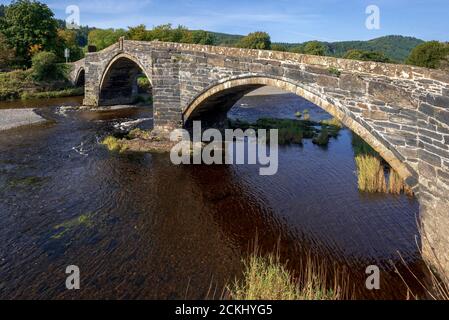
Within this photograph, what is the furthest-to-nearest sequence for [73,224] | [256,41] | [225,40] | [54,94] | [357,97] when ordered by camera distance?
1. [225,40]
2. [256,41]
3. [54,94]
4. [357,97]
5. [73,224]

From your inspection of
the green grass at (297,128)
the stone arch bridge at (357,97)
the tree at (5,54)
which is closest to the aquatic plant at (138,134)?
the stone arch bridge at (357,97)

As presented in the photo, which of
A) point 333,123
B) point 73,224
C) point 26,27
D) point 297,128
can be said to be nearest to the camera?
point 73,224

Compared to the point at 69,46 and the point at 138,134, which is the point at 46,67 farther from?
the point at 138,134

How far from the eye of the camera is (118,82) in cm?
3077

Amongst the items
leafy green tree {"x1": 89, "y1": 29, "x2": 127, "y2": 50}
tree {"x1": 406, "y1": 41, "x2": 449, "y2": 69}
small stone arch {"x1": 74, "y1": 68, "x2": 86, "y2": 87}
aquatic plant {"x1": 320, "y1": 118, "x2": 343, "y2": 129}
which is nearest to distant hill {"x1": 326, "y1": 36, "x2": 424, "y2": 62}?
leafy green tree {"x1": 89, "y1": 29, "x2": 127, "y2": 50}

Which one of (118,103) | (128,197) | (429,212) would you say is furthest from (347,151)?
(118,103)

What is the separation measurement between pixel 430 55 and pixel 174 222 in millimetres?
35884

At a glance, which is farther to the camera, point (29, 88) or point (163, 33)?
point (163, 33)

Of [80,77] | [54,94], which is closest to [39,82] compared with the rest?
[54,94]

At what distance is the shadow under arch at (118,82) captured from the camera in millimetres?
28062

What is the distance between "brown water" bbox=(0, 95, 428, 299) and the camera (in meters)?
7.82

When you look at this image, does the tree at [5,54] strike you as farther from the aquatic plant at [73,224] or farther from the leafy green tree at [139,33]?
the aquatic plant at [73,224]

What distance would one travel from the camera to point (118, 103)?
105 feet
